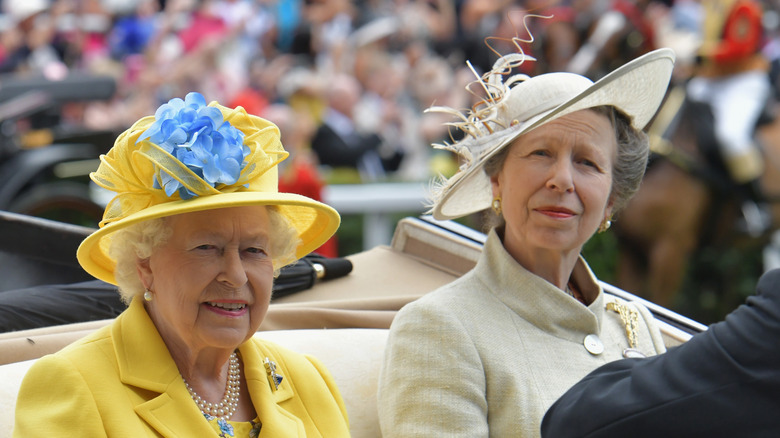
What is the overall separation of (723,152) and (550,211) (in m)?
5.94

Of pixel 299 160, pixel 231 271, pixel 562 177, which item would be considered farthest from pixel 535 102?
pixel 299 160

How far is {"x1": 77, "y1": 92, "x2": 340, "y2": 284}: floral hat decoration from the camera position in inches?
93.9

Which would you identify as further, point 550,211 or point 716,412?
point 550,211

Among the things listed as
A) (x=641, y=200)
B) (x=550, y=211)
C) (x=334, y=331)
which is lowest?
(x=641, y=200)

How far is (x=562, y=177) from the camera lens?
9.78 ft

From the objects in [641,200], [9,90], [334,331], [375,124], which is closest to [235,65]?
[375,124]

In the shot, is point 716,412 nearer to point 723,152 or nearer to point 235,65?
point 723,152

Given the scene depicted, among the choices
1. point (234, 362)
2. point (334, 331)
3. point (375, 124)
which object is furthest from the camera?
point (375, 124)

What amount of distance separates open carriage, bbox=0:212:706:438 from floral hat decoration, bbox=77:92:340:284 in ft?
1.94

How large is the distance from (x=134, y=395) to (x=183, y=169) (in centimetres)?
47

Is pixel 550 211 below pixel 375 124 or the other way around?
the other way around

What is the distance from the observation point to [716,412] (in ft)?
6.39

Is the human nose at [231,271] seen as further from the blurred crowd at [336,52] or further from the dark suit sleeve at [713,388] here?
the blurred crowd at [336,52]

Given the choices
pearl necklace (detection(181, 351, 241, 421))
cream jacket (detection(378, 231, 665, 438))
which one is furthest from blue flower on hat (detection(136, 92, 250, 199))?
cream jacket (detection(378, 231, 665, 438))
